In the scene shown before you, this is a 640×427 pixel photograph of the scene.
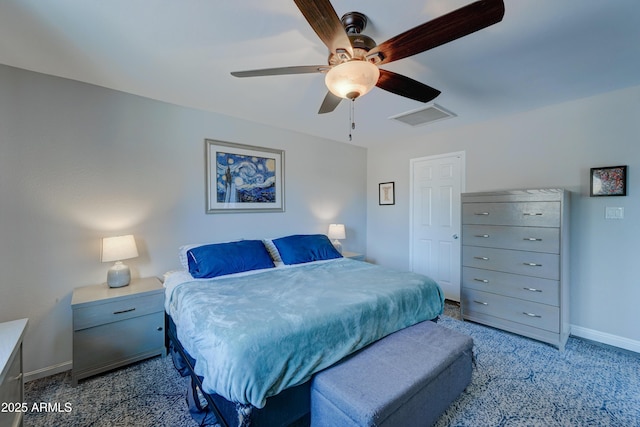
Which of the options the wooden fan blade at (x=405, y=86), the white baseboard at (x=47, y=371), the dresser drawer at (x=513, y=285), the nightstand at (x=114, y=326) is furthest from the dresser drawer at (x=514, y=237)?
the white baseboard at (x=47, y=371)

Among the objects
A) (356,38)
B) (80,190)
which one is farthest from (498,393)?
(80,190)

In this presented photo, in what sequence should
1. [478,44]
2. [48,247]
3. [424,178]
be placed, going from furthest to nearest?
[424,178] < [48,247] < [478,44]

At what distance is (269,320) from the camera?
58.6 inches

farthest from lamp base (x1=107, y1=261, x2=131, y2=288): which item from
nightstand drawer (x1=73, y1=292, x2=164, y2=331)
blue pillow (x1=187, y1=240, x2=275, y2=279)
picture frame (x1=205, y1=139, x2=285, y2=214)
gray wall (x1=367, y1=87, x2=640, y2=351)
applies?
gray wall (x1=367, y1=87, x2=640, y2=351)

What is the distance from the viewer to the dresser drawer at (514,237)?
2.45 m

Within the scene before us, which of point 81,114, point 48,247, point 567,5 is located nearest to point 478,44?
point 567,5

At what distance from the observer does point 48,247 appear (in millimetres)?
2172

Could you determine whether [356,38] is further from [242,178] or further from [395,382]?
[242,178]

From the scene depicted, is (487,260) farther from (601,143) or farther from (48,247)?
(48,247)

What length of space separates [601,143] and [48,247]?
4.91m

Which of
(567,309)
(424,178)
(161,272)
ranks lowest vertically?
(567,309)

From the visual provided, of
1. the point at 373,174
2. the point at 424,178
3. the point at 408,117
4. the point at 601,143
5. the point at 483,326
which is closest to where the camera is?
the point at 601,143

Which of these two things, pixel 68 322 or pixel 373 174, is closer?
pixel 68 322

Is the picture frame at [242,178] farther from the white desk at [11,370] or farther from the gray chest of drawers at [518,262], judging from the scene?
the gray chest of drawers at [518,262]
